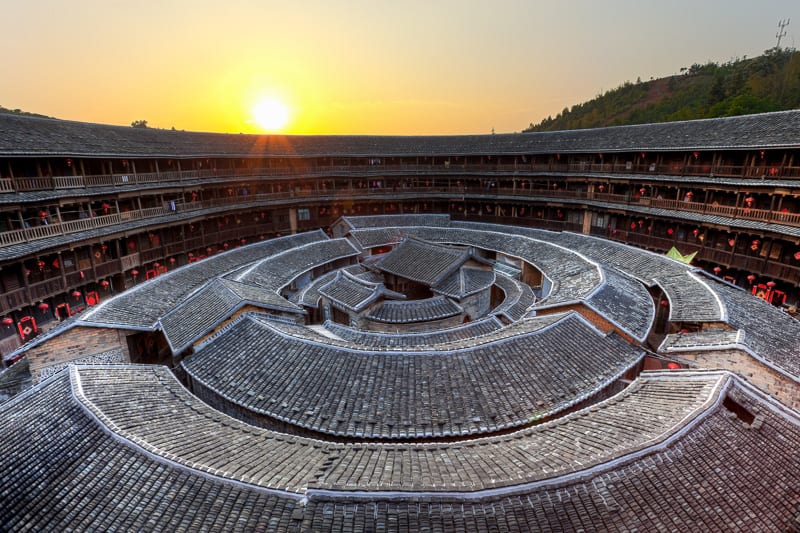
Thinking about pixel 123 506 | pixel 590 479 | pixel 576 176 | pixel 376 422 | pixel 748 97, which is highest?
pixel 748 97

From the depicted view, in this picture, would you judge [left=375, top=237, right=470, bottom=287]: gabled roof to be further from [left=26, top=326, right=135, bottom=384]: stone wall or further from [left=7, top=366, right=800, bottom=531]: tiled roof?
[left=26, top=326, right=135, bottom=384]: stone wall

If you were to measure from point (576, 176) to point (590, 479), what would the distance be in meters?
39.1

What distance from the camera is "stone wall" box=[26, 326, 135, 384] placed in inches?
715

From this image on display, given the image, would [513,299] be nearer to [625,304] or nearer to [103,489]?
[625,304]

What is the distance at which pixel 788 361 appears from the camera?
1544cm

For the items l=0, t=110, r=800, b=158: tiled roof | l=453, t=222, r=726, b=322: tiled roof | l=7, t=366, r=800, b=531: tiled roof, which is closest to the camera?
l=7, t=366, r=800, b=531: tiled roof

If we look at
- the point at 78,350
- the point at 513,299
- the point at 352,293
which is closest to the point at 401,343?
the point at 352,293

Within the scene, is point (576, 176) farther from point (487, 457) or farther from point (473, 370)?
point (487, 457)

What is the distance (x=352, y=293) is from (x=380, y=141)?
105ft

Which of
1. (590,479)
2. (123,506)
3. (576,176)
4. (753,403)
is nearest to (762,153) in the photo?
(576,176)

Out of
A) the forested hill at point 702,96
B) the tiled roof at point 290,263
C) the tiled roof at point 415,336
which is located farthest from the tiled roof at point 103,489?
the forested hill at point 702,96

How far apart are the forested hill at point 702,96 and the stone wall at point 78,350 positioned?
78.9m

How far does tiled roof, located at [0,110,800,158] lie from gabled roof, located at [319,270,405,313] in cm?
1997

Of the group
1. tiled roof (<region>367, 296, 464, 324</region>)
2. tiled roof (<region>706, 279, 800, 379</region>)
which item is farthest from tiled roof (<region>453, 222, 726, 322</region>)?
tiled roof (<region>367, 296, 464, 324</region>)
